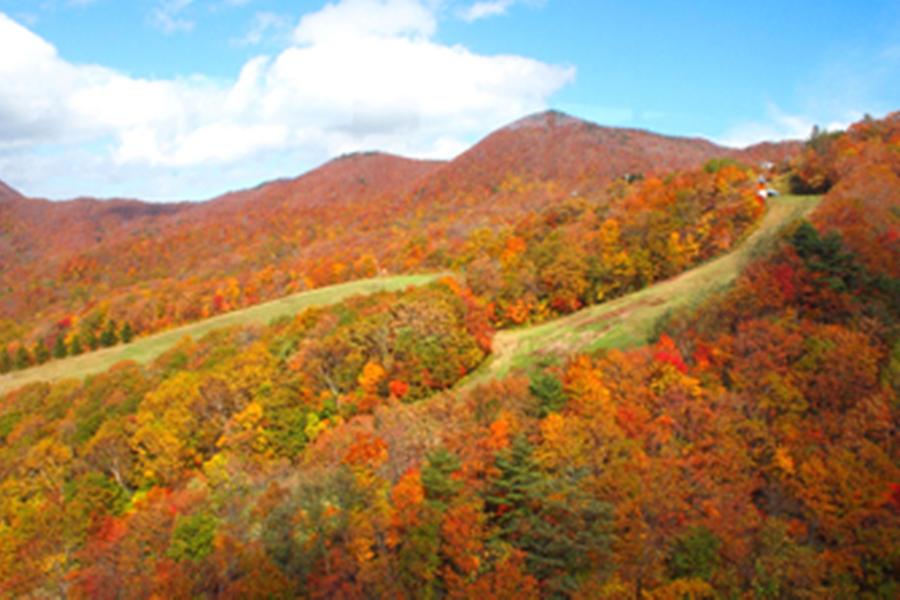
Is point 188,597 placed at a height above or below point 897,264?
below

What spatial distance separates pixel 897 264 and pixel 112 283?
20922cm

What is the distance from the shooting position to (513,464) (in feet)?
110

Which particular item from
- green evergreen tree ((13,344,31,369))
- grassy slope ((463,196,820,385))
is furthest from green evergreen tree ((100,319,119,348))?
grassy slope ((463,196,820,385))

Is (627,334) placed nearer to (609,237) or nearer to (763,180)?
(609,237)

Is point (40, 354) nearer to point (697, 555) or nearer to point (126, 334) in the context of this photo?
point (126, 334)

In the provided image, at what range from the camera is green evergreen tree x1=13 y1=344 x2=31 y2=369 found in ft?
324

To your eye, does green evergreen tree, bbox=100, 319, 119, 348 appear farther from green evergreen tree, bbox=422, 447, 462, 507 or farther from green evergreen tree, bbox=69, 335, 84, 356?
green evergreen tree, bbox=422, 447, 462, 507

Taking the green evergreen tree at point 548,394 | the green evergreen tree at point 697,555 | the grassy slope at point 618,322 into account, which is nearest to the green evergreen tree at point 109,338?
the grassy slope at point 618,322

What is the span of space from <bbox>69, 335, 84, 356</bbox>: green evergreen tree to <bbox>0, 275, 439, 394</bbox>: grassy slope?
3437 millimetres

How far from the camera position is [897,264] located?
43.6 m

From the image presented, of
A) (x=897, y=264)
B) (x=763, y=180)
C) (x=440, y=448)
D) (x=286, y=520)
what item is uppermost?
(x=763, y=180)

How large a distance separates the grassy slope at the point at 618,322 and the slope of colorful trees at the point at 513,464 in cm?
428

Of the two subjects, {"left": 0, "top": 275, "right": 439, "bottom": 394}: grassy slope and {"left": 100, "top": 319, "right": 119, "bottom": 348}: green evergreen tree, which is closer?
{"left": 0, "top": 275, "right": 439, "bottom": 394}: grassy slope

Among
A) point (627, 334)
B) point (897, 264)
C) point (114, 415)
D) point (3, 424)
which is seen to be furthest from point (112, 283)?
point (897, 264)
